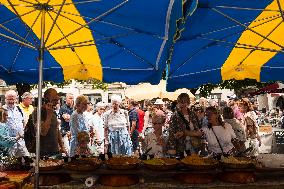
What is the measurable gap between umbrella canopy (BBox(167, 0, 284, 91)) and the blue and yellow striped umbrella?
48 centimetres

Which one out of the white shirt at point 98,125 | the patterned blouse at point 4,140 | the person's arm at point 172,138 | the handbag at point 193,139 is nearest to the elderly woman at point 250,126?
the handbag at point 193,139

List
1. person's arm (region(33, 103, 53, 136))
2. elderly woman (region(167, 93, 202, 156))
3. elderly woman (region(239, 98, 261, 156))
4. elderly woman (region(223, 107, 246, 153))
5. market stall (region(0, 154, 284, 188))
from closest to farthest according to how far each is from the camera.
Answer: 1. market stall (region(0, 154, 284, 188))
2. person's arm (region(33, 103, 53, 136))
3. elderly woman (region(167, 93, 202, 156))
4. elderly woman (region(223, 107, 246, 153))
5. elderly woman (region(239, 98, 261, 156))

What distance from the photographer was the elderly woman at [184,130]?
5871 millimetres

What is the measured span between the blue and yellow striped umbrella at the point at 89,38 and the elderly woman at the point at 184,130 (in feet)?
2.22

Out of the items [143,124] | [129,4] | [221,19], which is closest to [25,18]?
[129,4]

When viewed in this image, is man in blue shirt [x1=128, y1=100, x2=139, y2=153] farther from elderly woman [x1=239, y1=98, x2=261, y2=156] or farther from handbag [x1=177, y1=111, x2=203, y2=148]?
handbag [x1=177, y1=111, x2=203, y2=148]

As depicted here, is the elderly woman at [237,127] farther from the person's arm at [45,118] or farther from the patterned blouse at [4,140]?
the patterned blouse at [4,140]

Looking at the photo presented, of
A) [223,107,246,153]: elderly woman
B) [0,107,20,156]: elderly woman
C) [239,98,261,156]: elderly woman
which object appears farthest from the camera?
[239,98,261,156]: elderly woman

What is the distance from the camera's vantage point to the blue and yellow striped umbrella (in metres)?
4.09

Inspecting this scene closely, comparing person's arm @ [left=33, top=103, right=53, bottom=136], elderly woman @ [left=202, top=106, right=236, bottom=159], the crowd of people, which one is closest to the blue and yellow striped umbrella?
the crowd of people

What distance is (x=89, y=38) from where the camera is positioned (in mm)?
5176

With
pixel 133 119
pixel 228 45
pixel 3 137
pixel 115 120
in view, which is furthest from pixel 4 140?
pixel 133 119

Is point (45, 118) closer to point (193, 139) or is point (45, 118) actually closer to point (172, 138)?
point (172, 138)

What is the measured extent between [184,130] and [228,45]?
5.29 ft
